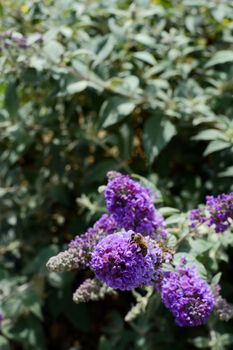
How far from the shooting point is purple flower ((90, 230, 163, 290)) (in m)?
1.46

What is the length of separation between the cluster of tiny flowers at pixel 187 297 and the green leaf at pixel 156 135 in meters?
0.98

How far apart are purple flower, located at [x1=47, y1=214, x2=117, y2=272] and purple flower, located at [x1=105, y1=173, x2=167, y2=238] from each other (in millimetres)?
77

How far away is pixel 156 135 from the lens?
8.91ft

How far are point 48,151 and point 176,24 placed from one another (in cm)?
103

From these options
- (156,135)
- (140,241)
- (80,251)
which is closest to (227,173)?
(156,135)

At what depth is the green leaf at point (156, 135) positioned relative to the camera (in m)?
2.64

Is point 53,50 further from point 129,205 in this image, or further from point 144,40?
point 129,205

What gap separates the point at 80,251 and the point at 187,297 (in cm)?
34

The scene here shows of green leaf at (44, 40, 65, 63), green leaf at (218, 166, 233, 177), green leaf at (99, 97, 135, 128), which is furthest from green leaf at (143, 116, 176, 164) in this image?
green leaf at (44, 40, 65, 63)

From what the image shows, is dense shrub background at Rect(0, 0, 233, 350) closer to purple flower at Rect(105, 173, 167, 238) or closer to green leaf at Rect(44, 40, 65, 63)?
green leaf at Rect(44, 40, 65, 63)

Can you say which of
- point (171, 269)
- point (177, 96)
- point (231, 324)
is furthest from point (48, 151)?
point (171, 269)

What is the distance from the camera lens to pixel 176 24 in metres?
3.29

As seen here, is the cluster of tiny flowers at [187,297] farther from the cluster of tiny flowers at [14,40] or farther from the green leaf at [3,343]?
the cluster of tiny flowers at [14,40]

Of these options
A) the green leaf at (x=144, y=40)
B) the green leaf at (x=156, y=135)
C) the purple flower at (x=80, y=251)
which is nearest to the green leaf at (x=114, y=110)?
the green leaf at (x=156, y=135)
